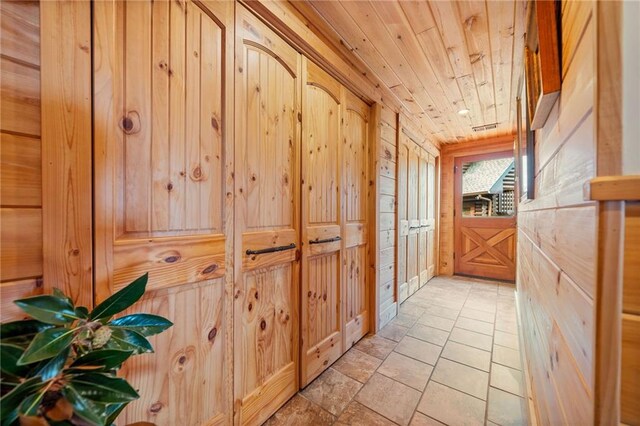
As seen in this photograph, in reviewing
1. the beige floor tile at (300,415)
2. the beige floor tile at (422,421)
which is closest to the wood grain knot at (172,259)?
the beige floor tile at (300,415)

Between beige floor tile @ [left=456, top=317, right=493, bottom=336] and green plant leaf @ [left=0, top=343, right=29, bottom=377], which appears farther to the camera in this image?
beige floor tile @ [left=456, top=317, right=493, bottom=336]

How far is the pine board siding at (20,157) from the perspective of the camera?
0.61 metres

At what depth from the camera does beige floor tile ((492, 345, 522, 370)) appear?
1752 millimetres

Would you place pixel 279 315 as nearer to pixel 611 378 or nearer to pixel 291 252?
pixel 291 252

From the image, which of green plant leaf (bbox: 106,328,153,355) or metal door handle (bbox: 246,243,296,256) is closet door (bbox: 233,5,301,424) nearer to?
metal door handle (bbox: 246,243,296,256)

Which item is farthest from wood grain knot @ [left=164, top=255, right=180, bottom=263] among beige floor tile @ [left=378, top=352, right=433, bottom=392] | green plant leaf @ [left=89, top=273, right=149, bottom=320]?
beige floor tile @ [left=378, top=352, right=433, bottom=392]

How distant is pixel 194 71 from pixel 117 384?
1.10 meters

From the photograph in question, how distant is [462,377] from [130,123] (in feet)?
7.82

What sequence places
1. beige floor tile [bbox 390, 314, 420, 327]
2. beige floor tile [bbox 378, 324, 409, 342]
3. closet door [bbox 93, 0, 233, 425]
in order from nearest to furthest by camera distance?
closet door [bbox 93, 0, 233, 425], beige floor tile [bbox 378, 324, 409, 342], beige floor tile [bbox 390, 314, 420, 327]

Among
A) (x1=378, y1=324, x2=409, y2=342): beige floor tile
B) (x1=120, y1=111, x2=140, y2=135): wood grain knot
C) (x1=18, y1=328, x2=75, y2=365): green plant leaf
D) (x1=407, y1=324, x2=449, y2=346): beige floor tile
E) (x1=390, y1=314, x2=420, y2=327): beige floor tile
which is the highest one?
(x1=120, y1=111, x2=140, y2=135): wood grain knot

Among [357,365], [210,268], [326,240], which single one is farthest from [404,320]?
[210,268]

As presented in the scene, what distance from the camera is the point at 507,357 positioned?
1.84 meters

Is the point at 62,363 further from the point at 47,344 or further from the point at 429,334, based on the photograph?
the point at 429,334

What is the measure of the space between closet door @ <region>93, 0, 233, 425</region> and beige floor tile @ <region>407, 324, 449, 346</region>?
1756 millimetres
